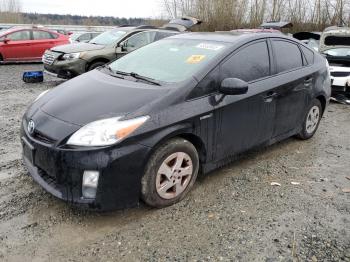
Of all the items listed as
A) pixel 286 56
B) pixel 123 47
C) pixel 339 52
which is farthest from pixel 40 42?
pixel 286 56

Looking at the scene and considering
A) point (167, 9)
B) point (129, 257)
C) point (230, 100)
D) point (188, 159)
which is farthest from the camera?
point (167, 9)

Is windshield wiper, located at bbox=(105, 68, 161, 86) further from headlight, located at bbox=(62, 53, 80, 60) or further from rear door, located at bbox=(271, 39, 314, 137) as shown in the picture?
headlight, located at bbox=(62, 53, 80, 60)

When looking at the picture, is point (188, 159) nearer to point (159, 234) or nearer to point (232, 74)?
point (159, 234)

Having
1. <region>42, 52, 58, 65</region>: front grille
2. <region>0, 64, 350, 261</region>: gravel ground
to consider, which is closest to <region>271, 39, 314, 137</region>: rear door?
<region>0, 64, 350, 261</region>: gravel ground

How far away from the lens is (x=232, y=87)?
3703mm

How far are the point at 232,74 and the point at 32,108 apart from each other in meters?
2.08

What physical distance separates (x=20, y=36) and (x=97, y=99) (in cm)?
1247

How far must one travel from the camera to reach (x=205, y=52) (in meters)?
4.08

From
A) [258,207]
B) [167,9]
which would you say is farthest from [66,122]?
[167,9]

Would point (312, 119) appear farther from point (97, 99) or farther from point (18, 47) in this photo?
point (18, 47)

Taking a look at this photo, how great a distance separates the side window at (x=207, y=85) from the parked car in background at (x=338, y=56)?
19.5 ft

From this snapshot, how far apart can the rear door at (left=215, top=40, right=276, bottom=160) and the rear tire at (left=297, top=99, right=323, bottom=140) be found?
1.08m

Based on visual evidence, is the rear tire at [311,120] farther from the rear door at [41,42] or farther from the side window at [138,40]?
the rear door at [41,42]

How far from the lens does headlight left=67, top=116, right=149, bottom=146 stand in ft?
10.1
